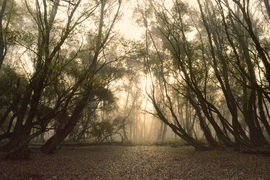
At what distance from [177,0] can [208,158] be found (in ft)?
33.6

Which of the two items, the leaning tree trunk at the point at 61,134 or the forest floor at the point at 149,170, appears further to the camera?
the leaning tree trunk at the point at 61,134

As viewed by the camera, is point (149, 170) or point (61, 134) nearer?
point (149, 170)

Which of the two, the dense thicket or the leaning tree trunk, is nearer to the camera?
the dense thicket

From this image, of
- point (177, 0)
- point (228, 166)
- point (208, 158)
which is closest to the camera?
point (228, 166)

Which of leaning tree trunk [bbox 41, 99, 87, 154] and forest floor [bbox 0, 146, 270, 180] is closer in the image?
forest floor [bbox 0, 146, 270, 180]

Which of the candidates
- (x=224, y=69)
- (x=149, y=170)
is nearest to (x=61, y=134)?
(x=149, y=170)

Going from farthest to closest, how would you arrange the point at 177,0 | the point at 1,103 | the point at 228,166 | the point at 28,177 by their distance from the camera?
the point at 1,103 → the point at 177,0 → the point at 228,166 → the point at 28,177

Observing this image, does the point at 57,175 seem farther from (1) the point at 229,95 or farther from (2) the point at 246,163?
(1) the point at 229,95

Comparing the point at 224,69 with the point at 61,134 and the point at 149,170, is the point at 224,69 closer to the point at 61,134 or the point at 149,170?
the point at 149,170

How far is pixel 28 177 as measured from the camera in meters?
8.31

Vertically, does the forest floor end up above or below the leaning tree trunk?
below

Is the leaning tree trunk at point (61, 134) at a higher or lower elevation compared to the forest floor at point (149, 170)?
higher

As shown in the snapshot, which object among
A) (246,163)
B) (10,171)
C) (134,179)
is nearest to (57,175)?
(10,171)

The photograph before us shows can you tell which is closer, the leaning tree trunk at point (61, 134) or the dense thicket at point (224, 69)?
the dense thicket at point (224, 69)
